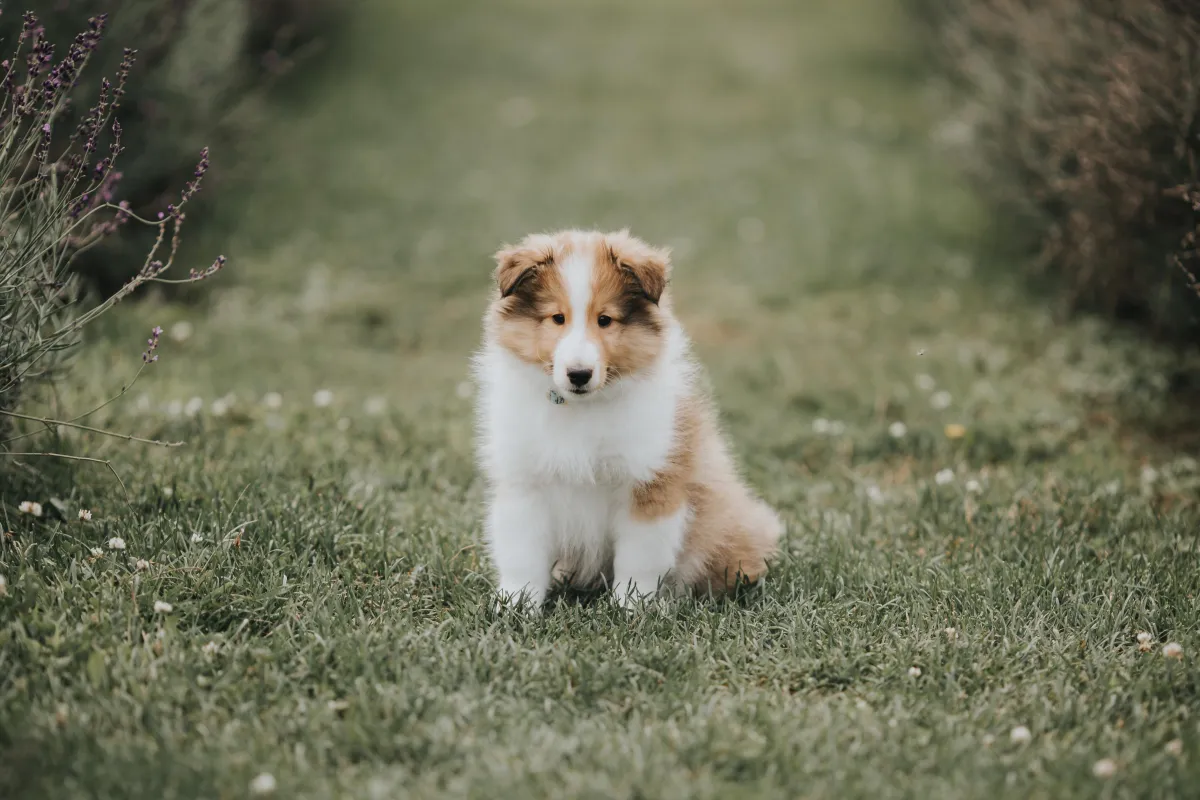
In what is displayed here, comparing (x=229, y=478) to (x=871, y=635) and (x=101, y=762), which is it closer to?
(x=101, y=762)

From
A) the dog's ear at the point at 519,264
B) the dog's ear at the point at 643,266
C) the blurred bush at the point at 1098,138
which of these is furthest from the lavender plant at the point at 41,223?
the blurred bush at the point at 1098,138

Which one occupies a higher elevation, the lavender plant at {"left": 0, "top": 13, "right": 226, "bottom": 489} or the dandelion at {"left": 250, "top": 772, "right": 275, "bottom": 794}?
the lavender plant at {"left": 0, "top": 13, "right": 226, "bottom": 489}

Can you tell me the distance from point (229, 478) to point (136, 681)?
151 centimetres

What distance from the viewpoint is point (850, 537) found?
4934 mm

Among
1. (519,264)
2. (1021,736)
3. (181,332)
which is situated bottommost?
(181,332)

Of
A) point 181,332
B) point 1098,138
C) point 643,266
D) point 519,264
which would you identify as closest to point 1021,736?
point 643,266

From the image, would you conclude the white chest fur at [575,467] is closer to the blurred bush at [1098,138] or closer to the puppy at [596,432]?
the puppy at [596,432]

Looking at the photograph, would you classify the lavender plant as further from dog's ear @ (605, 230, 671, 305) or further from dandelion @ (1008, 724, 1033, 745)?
dandelion @ (1008, 724, 1033, 745)

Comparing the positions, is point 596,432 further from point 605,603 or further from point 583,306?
point 605,603

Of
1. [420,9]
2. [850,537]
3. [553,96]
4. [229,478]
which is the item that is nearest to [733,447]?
[850,537]

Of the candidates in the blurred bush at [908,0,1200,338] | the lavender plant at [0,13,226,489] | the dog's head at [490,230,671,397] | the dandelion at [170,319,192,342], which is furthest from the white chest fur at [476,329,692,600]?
the dandelion at [170,319,192,342]

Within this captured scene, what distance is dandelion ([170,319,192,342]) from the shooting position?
7.19 meters

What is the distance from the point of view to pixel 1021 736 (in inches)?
132

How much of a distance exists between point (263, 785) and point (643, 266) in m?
2.01
